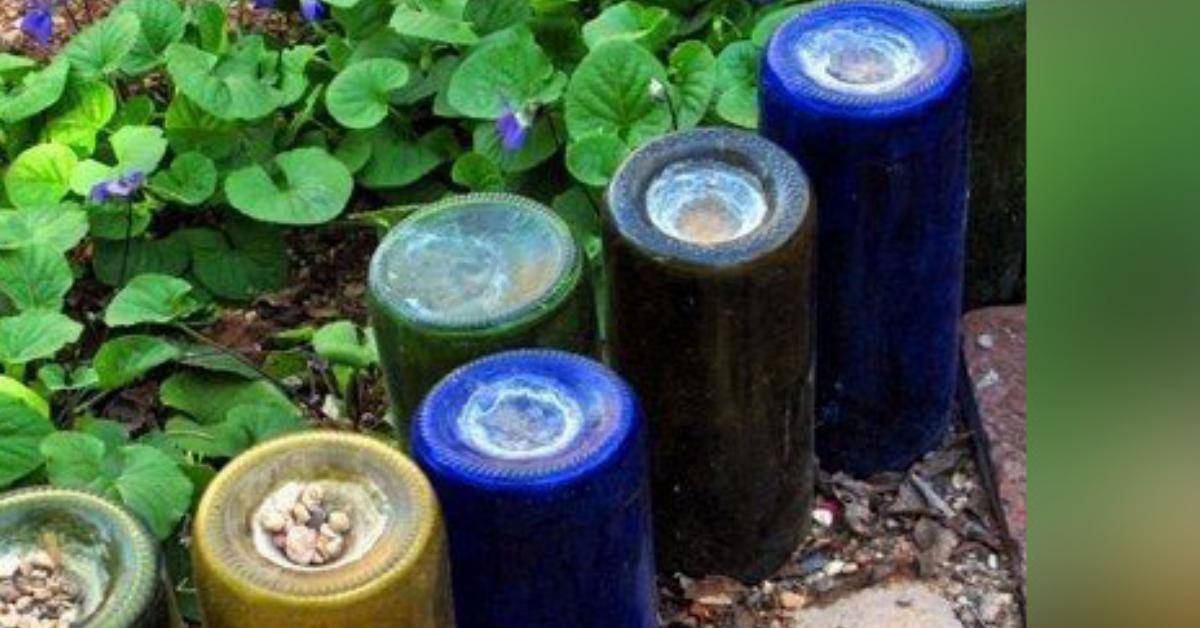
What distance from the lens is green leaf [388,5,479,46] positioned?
2834 mm

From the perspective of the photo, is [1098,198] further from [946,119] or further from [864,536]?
[864,536]

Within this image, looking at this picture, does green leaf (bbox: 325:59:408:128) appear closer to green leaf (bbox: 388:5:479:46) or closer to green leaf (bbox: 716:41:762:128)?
green leaf (bbox: 388:5:479:46)

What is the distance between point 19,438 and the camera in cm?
221

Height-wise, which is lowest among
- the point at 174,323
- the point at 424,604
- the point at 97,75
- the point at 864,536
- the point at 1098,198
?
the point at 864,536

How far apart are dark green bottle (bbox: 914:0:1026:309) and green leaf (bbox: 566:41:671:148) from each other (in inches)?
17.0

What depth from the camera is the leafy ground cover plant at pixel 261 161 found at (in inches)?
99.8

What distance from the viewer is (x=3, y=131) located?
2.99 metres

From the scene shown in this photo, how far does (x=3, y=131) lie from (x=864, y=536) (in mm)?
1609

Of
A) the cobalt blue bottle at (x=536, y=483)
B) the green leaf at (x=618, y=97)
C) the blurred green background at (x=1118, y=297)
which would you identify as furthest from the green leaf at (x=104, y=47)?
the blurred green background at (x=1118, y=297)

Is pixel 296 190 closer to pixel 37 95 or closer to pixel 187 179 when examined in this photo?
pixel 187 179

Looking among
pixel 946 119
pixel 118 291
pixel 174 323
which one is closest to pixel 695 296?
pixel 946 119

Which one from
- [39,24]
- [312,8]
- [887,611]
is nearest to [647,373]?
[887,611]

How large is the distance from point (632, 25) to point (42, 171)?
968 mm

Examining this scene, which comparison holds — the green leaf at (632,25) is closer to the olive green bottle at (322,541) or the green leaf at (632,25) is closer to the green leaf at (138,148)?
the green leaf at (138,148)
